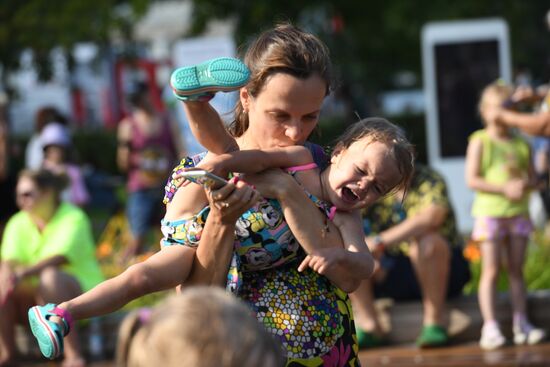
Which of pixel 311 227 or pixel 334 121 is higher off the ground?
pixel 311 227

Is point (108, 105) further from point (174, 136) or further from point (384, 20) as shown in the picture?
point (174, 136)

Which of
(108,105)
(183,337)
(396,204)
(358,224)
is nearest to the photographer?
(183,337)

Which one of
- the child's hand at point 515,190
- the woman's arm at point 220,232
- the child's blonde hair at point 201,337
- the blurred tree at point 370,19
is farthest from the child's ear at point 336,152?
the blurred tree at point 370,19

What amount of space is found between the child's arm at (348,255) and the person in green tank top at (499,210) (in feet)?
14.9

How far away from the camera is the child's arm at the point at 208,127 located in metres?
3.00

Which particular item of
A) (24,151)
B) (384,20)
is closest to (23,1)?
(384,20)

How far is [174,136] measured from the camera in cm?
1206

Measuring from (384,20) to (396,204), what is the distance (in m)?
12.0

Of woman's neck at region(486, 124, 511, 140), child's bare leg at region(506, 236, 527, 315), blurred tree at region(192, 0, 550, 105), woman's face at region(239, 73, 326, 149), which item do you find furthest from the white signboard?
woman's face at region(239, 73, 326, 149)

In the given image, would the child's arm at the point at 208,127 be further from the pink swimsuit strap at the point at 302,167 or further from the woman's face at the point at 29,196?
the woman's face at the point at 29,196

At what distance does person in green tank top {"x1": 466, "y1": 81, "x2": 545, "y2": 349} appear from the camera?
7.64 meters

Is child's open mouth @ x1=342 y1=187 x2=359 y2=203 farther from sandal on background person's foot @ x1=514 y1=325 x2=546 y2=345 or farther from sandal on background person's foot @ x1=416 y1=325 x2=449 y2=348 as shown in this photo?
sandal on background person's foot @ x1=514 y1=325 x2=546 y2=345

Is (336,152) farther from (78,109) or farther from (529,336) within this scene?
(78,109)

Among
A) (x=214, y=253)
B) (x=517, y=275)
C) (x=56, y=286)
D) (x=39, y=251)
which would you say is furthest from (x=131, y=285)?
(x=517, y=275)
